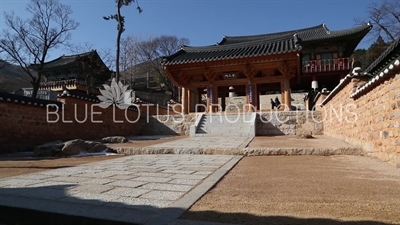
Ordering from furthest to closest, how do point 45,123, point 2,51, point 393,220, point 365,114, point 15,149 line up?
1. point 2,51
2. point 45,123
3. point 15,149
4. point 365,114
5. point 393,220

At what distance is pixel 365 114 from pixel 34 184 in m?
6.21

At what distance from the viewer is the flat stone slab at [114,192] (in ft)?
7.13

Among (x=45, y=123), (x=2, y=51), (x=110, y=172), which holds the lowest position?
(x=110, y=172)

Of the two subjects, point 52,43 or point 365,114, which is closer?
point 365,114

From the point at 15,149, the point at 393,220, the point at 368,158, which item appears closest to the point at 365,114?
the point at 368,158

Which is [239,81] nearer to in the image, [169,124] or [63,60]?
[169,124]

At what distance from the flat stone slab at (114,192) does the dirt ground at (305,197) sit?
0.78 ft

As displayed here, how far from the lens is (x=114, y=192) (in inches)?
111

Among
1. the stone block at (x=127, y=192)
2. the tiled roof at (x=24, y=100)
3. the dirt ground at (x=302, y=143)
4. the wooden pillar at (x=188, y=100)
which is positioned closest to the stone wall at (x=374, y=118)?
the dirt ground at (x=302, y=143)

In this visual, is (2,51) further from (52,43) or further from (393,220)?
(393,220)

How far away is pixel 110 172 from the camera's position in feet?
13.3

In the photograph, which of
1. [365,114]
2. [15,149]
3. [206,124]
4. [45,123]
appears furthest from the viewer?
[206,124]

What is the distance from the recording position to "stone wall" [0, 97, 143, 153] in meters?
7.53

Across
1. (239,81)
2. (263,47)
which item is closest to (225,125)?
(239,81)
